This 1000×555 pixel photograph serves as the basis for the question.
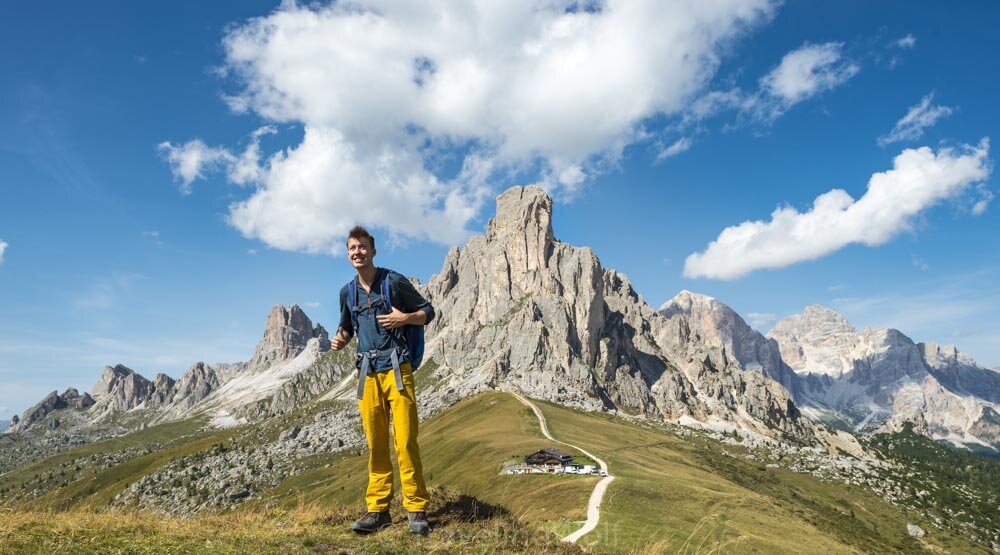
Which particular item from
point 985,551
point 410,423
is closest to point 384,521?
point 410,423

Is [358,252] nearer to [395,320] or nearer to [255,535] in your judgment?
[395,320]

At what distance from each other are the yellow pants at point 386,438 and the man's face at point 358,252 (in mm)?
2597

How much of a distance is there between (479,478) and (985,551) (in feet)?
420

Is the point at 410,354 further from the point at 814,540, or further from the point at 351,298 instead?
the point at 814,540

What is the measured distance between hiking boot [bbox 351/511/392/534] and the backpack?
11.3 feet

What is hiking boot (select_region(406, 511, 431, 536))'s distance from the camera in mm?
11516

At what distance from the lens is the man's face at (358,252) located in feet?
41.0

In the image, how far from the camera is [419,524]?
11.6 m

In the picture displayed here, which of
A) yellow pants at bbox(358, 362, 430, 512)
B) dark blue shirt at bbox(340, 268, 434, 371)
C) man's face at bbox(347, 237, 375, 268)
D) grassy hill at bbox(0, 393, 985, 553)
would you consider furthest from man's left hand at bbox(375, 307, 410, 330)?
grassy hill at bbox(0, 393, 985, 553)

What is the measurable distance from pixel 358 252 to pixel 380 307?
1399 millimetres

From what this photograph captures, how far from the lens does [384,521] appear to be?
12281 mm

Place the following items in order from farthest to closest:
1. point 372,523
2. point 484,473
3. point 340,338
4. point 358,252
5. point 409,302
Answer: point 484,473 → point 340,338 → point 409,302 → point 358,252 → point 372,523

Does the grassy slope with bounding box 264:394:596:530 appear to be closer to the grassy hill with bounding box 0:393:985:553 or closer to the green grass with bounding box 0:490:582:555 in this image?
the grassy hill with bounding box 0:393:985:553

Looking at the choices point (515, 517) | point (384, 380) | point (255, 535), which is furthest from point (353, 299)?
point (515, 517)
